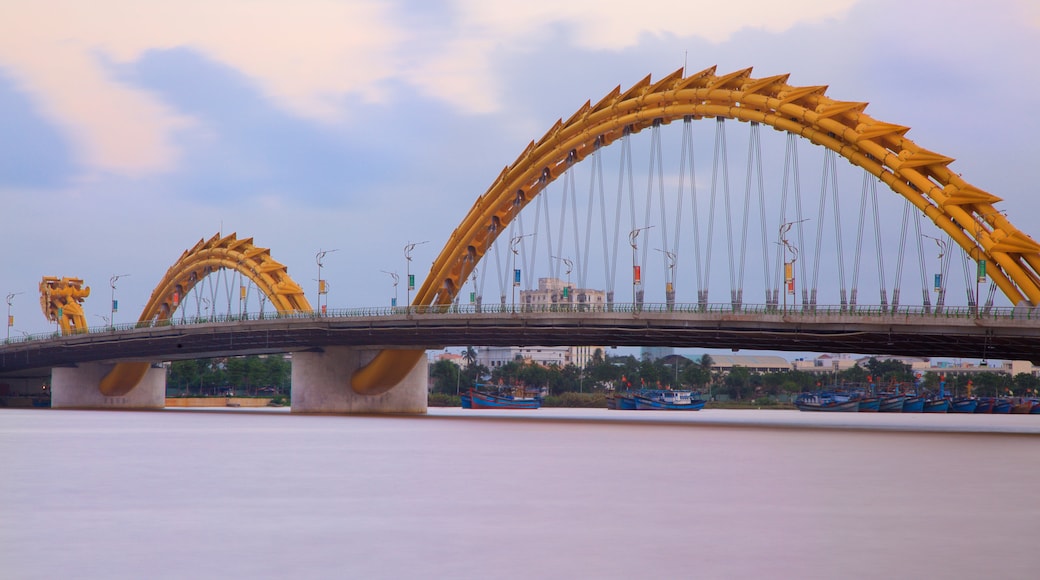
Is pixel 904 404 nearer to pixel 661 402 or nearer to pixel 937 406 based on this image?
pixel 937 406

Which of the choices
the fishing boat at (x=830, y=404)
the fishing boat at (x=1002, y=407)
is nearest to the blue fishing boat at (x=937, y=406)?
the fishing boat at (x=1002, y=407)

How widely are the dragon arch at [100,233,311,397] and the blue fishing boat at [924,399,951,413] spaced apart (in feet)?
316

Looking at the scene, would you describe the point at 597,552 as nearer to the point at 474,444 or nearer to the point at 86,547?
the point at 86,547

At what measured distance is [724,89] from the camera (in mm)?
77688

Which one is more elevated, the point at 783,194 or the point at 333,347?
the point at 783,194

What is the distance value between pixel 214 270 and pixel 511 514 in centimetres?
11361

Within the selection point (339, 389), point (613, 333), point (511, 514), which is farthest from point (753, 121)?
point (511, 514)

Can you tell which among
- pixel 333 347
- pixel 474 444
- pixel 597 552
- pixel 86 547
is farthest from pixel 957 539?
pixel 333 347

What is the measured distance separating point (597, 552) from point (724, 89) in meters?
63.9

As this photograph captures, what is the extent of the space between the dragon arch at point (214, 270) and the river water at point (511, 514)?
246 ft

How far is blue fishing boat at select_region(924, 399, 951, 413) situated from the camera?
17188 centimetres

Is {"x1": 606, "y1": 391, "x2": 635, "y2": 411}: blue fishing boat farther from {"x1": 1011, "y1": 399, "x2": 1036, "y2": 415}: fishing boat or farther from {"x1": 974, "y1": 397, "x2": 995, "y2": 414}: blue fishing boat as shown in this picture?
{"x1": 1011, "y1": 399, "x2": 1036, "y2": 415}: fishing boat

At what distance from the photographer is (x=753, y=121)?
249 feet

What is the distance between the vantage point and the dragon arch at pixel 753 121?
211 feet
